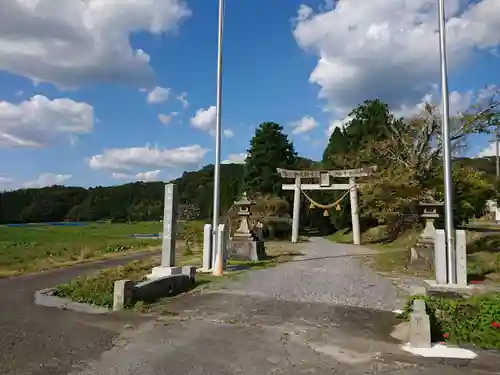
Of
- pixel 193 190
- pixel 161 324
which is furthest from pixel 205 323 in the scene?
pixel 193 190

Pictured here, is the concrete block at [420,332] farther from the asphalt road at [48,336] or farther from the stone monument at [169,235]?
the stone monument at [169,235]

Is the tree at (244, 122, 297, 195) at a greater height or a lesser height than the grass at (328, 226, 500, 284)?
greater

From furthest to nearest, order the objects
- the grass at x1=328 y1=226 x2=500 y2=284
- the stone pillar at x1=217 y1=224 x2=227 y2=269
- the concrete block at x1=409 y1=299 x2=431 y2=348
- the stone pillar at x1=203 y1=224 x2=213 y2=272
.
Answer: the stone pillar at x1=203 y1=224 x2=213 y2=272 < the stone pillar at x1=217 y1=224 x2=227 y2=269 < the grass at x1=328 y1=226 x2=500 y2=284 < the concrete block at x1=409 y1=299 x2=431 y2=348

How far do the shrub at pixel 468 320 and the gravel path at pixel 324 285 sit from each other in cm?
197

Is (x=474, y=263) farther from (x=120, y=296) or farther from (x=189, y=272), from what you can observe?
(x=120, y=296)

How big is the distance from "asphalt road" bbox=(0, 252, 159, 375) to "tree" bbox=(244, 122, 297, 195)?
29.2 meters

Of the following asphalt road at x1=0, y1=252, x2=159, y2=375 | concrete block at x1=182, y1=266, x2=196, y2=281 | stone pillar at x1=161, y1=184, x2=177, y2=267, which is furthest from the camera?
stone pillar at x1=161, y1=184, x2=177, y2=267

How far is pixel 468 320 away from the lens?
259 inches

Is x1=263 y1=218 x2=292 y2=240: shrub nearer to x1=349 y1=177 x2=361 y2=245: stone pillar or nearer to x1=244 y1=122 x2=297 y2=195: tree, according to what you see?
x1=244 y1=122 x2=297 y2=195: tree

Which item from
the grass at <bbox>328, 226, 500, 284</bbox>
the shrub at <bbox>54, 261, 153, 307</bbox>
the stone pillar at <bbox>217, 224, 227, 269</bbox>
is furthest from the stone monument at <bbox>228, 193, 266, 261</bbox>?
the shrub at <bbox>54, 261, 153, 307</bbox>

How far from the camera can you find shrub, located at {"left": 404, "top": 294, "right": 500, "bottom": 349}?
624 cm

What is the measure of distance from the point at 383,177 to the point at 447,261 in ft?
36.5

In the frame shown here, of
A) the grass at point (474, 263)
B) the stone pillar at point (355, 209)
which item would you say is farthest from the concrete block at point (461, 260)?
the stone pillar at point (355, 209)

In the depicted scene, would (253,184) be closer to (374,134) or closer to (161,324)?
(374,134)
